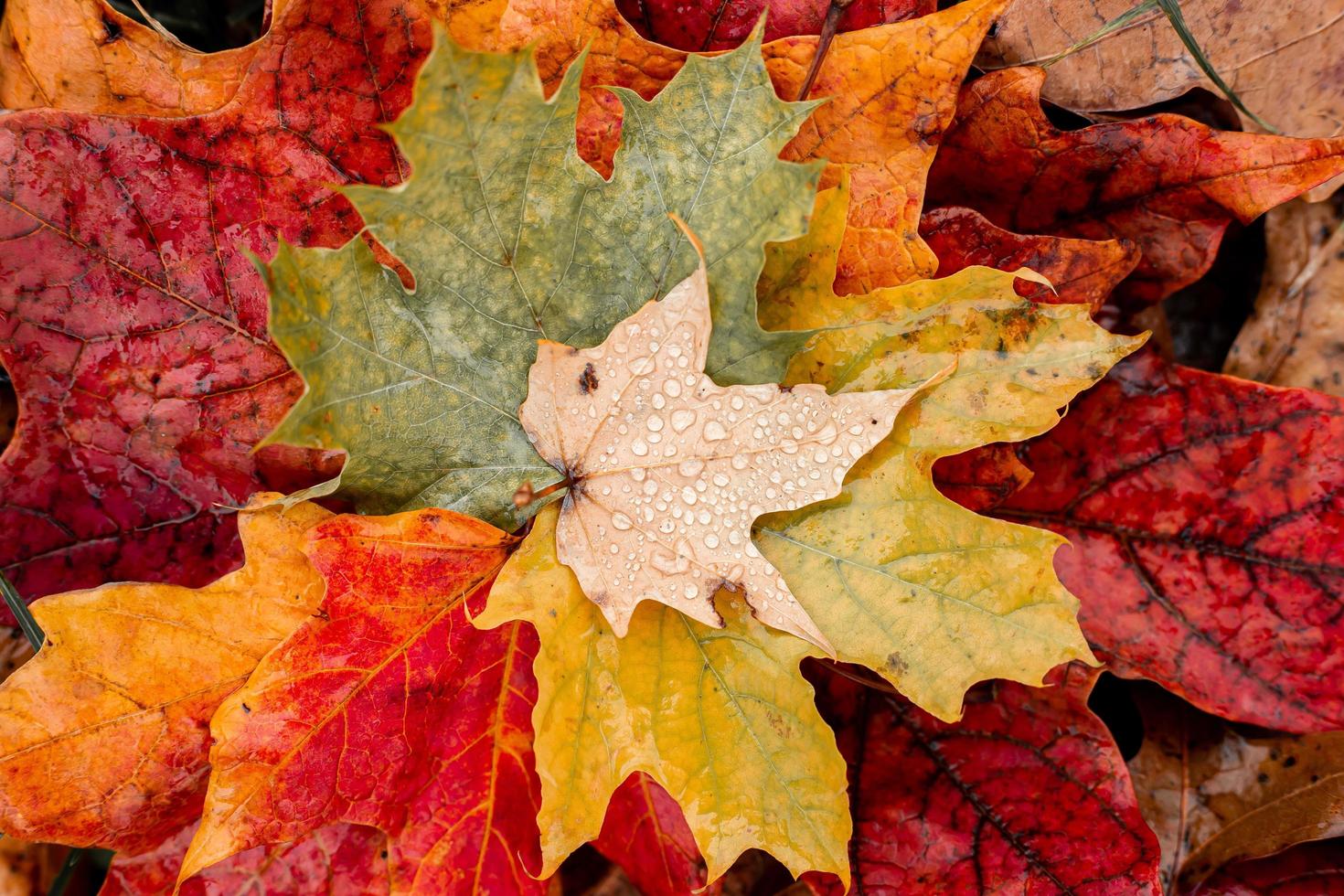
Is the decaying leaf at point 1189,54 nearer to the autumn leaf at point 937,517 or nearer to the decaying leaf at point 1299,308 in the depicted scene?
the decaying leaf at point 1299,308

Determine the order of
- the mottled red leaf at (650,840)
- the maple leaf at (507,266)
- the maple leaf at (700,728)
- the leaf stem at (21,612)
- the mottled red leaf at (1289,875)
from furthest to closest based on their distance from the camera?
the mottled red leaf at (1289,875)
the mottled red leaf at (650,840)
the leaf stem at (21,612)
the maple leaf at (700,728)
the maple leaf at (507,266)

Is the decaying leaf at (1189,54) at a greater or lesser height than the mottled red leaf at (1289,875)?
greater

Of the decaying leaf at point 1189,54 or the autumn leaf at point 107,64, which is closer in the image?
the autumn leaf at point 107,64

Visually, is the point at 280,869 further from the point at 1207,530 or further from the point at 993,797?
the point at 1207,530

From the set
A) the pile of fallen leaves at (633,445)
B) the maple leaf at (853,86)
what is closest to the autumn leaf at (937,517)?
the pile of fallen leaves at (633,445)

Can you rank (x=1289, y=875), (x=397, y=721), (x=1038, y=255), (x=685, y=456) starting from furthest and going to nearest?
(x=1289, y=875) → (x=1038, y=255) → (x=397, y=721) → (x=685, y=456)

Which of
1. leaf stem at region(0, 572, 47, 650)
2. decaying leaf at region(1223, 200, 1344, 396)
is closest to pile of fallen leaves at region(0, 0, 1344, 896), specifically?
leaf stem at region(0, 572, 47, 650)

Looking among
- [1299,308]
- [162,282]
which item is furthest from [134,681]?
[1299,308]
